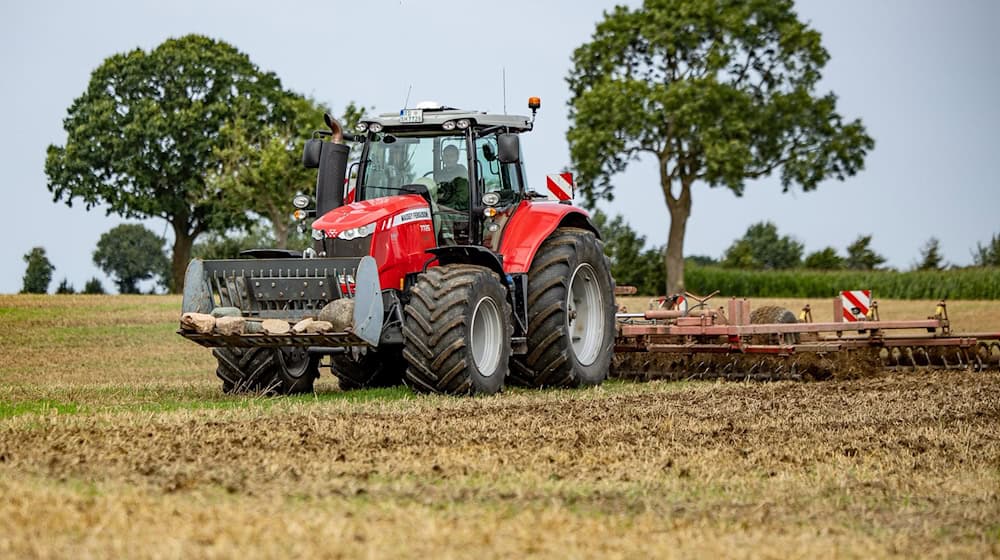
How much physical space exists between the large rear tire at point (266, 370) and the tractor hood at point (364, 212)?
4.51 feet

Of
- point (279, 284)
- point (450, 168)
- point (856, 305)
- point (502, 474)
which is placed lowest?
point (502, 474)

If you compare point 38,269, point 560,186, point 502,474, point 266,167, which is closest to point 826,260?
point 266,167

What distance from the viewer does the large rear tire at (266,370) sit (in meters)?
12.7

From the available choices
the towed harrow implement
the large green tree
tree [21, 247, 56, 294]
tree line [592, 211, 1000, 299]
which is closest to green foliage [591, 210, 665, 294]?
A: tree line [592, 211, 1000, 299]

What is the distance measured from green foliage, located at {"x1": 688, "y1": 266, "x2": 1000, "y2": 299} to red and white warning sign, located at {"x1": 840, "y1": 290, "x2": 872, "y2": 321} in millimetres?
25740

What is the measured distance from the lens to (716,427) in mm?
9867

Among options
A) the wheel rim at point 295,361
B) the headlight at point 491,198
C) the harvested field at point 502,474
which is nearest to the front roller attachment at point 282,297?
the harvested field at point 502,474

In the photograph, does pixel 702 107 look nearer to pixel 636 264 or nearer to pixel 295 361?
pixel 636 264

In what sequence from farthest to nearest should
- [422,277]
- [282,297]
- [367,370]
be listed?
[367,370]
[282,297]
[422,277]

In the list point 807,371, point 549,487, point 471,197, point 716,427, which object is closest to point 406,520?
point 549,487

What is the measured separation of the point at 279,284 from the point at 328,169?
1.37 meters

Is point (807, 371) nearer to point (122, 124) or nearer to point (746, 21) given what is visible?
point (746, 21)

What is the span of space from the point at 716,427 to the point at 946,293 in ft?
116

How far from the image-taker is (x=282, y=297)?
11961mm
